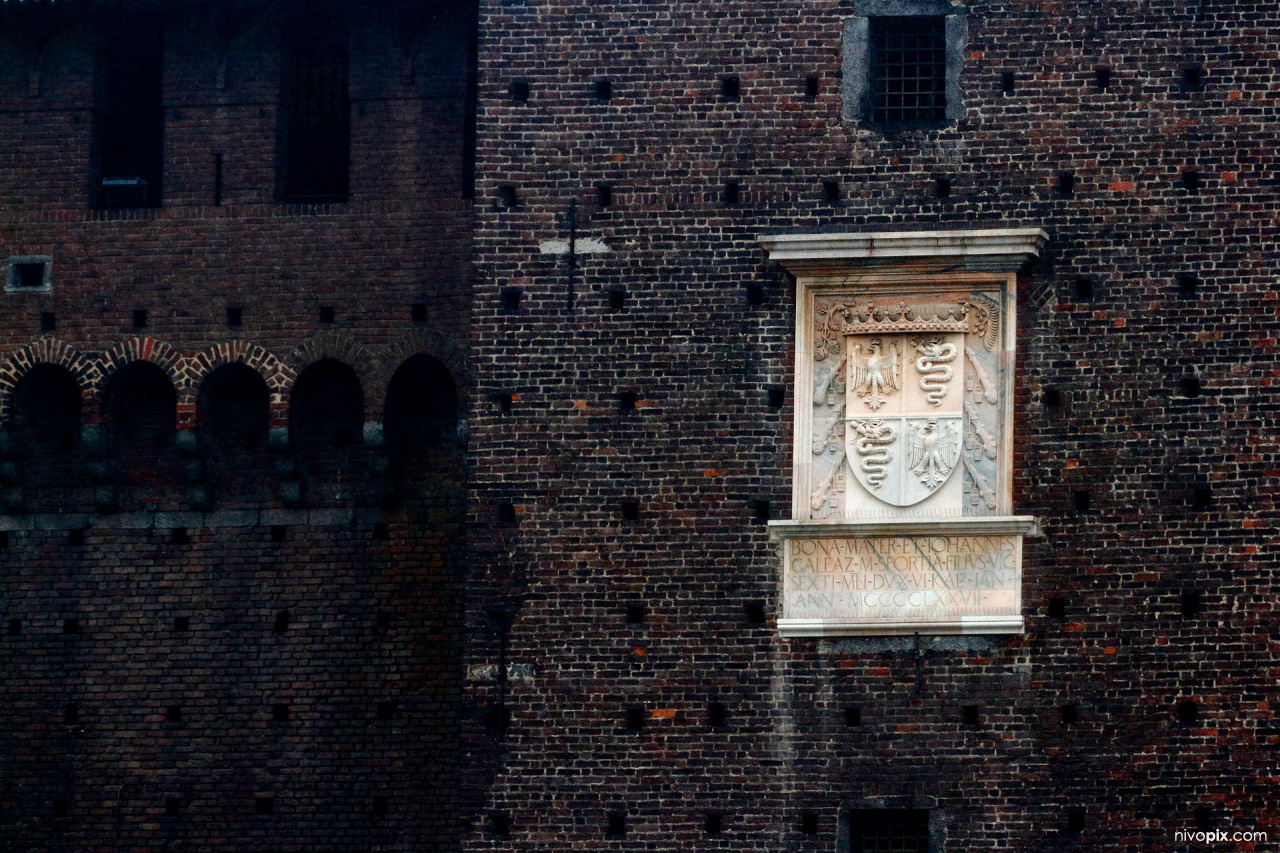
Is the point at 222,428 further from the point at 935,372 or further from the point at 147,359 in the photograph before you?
the point at 935,372

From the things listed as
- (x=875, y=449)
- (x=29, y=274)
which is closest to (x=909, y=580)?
(x=875, y=449)

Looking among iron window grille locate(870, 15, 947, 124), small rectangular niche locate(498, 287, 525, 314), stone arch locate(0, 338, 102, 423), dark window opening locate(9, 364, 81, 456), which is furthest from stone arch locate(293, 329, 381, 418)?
iron window grille locate(870, 15, 947, 124)

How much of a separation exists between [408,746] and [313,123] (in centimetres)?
699

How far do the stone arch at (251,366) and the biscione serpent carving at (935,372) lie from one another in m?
6.91

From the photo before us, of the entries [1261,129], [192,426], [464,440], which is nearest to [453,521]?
[464,440]

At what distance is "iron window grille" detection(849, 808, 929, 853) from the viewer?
2464 centimetres

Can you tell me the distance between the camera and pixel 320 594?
27734 mm

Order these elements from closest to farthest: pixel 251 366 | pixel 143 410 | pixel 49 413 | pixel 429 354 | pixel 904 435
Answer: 1. pixel 904 435
2. pixel 429 354
3. pixel 251 366
4. pixel 143 410
5. pixel 49 413

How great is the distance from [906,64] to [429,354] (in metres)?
5.84

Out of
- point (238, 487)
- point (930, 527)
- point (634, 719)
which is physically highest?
point (238, 487)

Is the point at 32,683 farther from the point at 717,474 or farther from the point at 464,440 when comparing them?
the point at 717,474

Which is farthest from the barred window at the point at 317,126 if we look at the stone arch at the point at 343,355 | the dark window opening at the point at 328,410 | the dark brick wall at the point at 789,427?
the dark brick wall at the point at 789,427

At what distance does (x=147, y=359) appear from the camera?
28.0 metres

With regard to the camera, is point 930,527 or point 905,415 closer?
point 930,527
